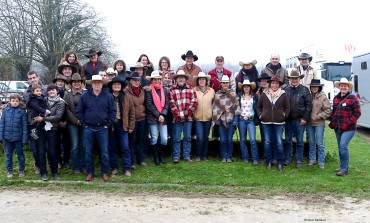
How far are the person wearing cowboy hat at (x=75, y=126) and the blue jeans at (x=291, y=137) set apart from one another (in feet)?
14.9

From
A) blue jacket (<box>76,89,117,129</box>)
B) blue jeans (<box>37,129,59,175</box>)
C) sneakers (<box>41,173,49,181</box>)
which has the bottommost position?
sneakers (<box>41,173,49,181</box>)

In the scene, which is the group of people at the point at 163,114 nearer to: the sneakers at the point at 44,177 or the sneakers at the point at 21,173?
the sneakers at the point at 44,177

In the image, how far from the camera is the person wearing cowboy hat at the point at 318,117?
29.5 ft

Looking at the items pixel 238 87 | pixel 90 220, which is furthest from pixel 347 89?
pixel 90 220

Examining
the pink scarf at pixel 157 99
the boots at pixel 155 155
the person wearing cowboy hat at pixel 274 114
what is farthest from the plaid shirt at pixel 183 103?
the person wearing cowboy hat at pixel 274 114

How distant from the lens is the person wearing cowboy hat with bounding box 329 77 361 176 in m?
8.54

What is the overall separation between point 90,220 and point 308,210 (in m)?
3.32

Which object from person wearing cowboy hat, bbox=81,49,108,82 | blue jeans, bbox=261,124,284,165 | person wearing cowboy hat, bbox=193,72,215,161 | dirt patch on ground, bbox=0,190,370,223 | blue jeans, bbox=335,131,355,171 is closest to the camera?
dirt patch on ground, bbox=0,190,370,223

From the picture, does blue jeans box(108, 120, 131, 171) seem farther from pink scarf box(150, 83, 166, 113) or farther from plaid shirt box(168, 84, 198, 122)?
plaid shirt box(168, 84, 198, 122)

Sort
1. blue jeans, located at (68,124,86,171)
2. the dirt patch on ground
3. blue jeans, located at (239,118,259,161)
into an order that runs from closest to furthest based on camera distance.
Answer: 1. the dirt patch on ground
2. blue jeans, located at (68,124,86,171)
3. blue jeans, located at (239,118,259,161)

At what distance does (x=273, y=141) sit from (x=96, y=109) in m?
3.91

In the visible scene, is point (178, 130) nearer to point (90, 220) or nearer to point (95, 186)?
point (95, 186)

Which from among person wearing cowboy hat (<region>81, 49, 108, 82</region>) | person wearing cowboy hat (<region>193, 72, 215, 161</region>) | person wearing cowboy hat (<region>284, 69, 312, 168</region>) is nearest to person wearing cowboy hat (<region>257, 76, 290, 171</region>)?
person wearing cowboy hat (<region>284, 69, 312, 168</region>)

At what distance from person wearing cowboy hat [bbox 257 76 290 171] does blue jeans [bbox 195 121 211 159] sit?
1268 mm
